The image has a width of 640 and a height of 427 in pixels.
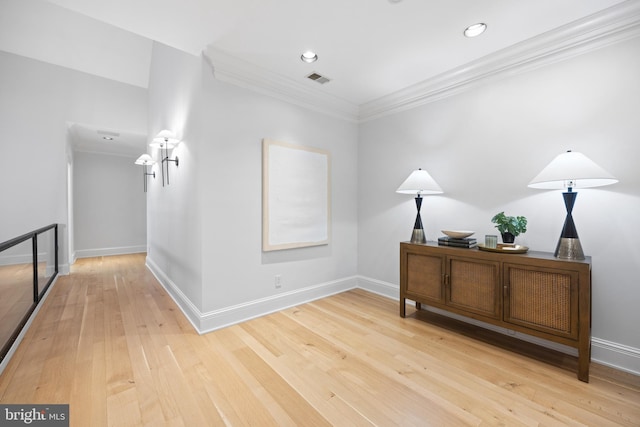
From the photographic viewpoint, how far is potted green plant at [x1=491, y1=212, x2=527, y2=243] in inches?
88.9

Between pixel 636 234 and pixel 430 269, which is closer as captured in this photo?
pixel 636 234

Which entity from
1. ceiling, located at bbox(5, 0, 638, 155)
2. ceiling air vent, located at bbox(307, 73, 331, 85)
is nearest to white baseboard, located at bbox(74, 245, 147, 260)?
ceiling, located at bbox(5, 0, 638, 155)

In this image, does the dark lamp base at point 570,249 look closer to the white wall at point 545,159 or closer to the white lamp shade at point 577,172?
the white wall at point 545,159

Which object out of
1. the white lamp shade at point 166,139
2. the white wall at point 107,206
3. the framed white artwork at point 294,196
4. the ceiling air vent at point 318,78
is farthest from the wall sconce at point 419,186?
the white wall at point 107,206

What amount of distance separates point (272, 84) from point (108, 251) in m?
6.53

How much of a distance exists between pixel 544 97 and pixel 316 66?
6.90ft

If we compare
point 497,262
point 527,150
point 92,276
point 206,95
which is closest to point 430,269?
point 497,262

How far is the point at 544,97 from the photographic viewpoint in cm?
Answer: 232

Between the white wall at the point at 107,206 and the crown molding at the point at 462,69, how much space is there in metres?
5.94

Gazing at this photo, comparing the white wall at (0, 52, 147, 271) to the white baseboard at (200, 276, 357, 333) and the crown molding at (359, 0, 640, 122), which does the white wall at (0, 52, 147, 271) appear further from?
the crown molding at (359, 0, 640, 122)

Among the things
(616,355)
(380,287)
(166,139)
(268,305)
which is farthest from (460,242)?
(166,139)

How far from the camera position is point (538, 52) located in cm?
229

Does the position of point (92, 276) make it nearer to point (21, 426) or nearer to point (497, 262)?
point (21, 426)

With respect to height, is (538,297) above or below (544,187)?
below
